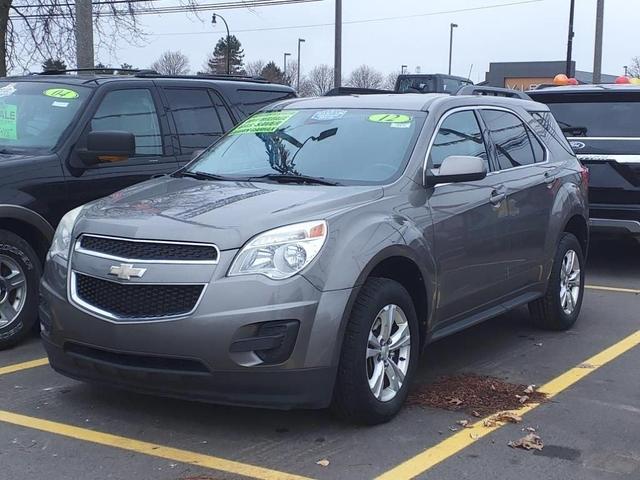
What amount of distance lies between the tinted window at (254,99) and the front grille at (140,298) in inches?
150

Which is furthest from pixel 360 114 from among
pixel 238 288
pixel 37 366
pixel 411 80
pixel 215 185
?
pixel 411 80

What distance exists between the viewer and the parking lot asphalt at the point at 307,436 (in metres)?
3.91

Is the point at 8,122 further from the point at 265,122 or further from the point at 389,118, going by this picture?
the point at 389,118

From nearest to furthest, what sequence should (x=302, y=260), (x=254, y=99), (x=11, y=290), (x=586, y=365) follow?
(x=302, y=260) < (x=586, y=365) < (x=11, y=290) < (x=254, y=99)

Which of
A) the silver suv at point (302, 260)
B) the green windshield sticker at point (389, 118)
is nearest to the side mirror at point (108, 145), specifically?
the silver suv at point (302, 260)

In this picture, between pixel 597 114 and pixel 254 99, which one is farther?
pixel 597 114

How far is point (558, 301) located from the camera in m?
6.56

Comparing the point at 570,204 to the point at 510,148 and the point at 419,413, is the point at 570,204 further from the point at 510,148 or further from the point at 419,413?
the point at 419,413

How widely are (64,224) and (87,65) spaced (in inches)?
404

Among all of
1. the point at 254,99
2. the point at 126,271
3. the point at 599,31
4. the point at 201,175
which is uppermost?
the point at 599,31

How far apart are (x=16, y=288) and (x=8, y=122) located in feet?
4.83

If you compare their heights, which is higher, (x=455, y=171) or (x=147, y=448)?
(x=455, y=171)

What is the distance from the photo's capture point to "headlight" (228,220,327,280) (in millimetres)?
4016

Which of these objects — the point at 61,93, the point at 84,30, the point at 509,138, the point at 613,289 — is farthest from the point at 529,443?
the point at 84,30
